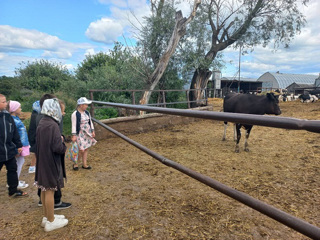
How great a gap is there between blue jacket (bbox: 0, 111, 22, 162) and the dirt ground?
0.71m

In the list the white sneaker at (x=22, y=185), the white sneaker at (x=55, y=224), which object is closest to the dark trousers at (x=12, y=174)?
the white sneaker at (x=22, y=185)

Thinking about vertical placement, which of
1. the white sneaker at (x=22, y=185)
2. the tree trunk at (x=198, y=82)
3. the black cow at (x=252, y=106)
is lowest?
the white sneaker at (x=22, y=185)

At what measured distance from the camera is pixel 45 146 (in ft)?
7.17

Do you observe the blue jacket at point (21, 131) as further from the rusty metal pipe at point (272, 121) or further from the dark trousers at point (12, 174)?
the rusty metal pipe at point (272, 121)

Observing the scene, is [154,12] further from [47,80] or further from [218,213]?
[47,80]

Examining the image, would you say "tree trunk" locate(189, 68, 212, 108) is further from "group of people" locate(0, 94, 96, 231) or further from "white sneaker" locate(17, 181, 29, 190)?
"white sneaker" locate(17, 181, 29, 190)

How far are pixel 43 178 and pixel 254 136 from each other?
6412mm

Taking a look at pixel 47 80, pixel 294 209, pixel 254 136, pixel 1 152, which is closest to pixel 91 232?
pixel 1 152

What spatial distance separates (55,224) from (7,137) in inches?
57.5

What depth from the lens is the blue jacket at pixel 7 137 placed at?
9.07 feet

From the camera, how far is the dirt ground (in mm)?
2230

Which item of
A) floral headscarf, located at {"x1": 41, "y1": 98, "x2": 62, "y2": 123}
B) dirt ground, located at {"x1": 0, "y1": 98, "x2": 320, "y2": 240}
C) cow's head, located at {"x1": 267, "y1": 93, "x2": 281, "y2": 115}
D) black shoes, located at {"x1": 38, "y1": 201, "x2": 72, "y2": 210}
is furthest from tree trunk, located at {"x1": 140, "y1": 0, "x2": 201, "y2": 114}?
floral headscarf, located at {"x1": 41, "y1": 98, "x2": 62, "y2": 123}

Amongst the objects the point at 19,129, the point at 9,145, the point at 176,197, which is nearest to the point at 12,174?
the point at 9,145

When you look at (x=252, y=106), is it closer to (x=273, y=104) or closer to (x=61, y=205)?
(x=273, y=104)
